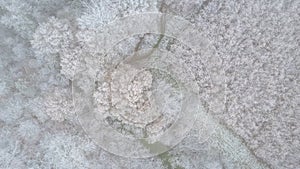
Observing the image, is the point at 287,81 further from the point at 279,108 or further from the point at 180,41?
the point at 180,41

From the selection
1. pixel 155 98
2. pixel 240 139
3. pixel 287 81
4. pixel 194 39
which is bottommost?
pixel 240 139

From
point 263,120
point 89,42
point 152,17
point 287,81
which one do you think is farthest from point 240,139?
point 89,42

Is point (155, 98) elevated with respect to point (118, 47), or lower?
lower

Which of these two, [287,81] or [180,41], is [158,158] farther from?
[287,81]

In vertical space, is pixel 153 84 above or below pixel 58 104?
above

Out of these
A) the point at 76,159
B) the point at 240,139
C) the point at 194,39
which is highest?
the point at 194,39

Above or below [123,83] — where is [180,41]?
above

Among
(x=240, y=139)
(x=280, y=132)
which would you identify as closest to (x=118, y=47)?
(x=240, y=139)

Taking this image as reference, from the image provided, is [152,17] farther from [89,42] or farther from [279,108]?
[279,108]

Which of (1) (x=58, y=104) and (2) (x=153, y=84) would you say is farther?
(2) (x=153, y=84)
